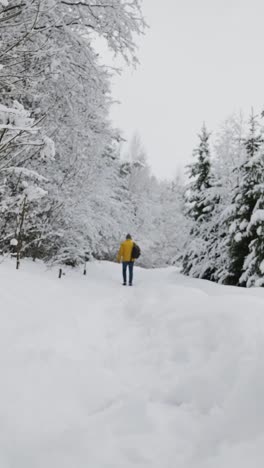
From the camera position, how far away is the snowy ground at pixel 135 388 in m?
1.94

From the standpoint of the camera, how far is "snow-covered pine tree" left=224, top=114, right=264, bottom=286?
435 inches

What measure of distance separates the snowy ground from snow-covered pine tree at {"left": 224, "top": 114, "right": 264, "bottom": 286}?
690 cm

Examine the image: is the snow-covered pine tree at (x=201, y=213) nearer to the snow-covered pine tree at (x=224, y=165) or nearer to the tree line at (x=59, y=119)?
A: the snow-covered pine tree at (x=224, y=165)

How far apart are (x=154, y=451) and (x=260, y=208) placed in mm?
10208

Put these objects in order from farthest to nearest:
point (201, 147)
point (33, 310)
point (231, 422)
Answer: point (201, 147)
point (33, 310)
point (231, 422)

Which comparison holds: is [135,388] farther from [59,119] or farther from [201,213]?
[201,213]

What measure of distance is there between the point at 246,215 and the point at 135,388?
390 inches

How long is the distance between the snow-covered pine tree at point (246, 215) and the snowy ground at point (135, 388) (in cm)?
690

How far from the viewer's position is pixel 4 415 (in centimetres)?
225

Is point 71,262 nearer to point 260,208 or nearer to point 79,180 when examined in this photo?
point 79,180

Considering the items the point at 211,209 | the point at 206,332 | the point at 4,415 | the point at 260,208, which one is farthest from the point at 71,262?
the point at 4,415

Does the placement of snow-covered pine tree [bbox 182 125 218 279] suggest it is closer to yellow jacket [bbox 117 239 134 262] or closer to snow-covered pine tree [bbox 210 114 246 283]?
snow-covered pine tree [bbox 210 114 246 283]

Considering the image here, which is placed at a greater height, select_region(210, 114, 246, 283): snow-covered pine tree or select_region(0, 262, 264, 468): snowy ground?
select_region(210, 114, 246, 283): snow-covered pine tree

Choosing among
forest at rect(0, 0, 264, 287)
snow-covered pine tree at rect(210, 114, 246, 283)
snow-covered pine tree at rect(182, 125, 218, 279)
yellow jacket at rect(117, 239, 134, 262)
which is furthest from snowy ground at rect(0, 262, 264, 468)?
snow-covered pine tree at rect(182, 125, 218, 279)
